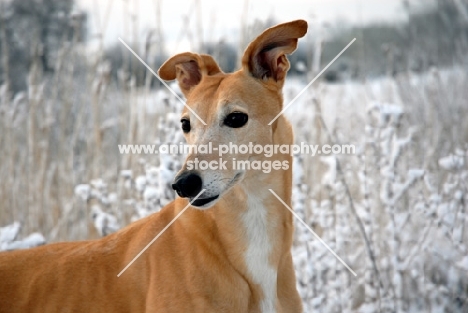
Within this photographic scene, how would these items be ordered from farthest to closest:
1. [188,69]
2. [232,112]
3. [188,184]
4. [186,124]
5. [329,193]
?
[329,193], [188,69], [186,124], [232,112], [188,184]

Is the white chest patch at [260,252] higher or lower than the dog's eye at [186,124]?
lower

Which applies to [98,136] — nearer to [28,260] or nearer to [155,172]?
[155,172]

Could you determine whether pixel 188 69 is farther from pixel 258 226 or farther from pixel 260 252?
pixel 260 252

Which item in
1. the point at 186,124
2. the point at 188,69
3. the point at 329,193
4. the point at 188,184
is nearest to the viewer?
the point at 188,184

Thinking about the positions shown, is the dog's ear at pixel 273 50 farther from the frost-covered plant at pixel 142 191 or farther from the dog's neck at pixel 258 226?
the frost-covered plant at pixel 142 191

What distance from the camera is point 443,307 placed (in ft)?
13.7

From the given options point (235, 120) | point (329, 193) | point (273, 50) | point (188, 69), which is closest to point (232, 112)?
point (235, 120)

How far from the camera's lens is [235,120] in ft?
9.78

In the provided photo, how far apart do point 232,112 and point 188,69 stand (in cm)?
64

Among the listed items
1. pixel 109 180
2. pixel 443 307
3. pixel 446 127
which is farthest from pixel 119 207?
pixel 446 127

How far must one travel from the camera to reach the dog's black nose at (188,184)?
2666 millimetres

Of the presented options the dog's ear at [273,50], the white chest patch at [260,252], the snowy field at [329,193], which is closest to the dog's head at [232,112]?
the dog's ear at [273,50]

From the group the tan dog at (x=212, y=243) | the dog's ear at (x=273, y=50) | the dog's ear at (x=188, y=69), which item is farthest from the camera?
the dog's ear at (x=188, y=69)

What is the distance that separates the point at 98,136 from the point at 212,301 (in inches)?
97.8
